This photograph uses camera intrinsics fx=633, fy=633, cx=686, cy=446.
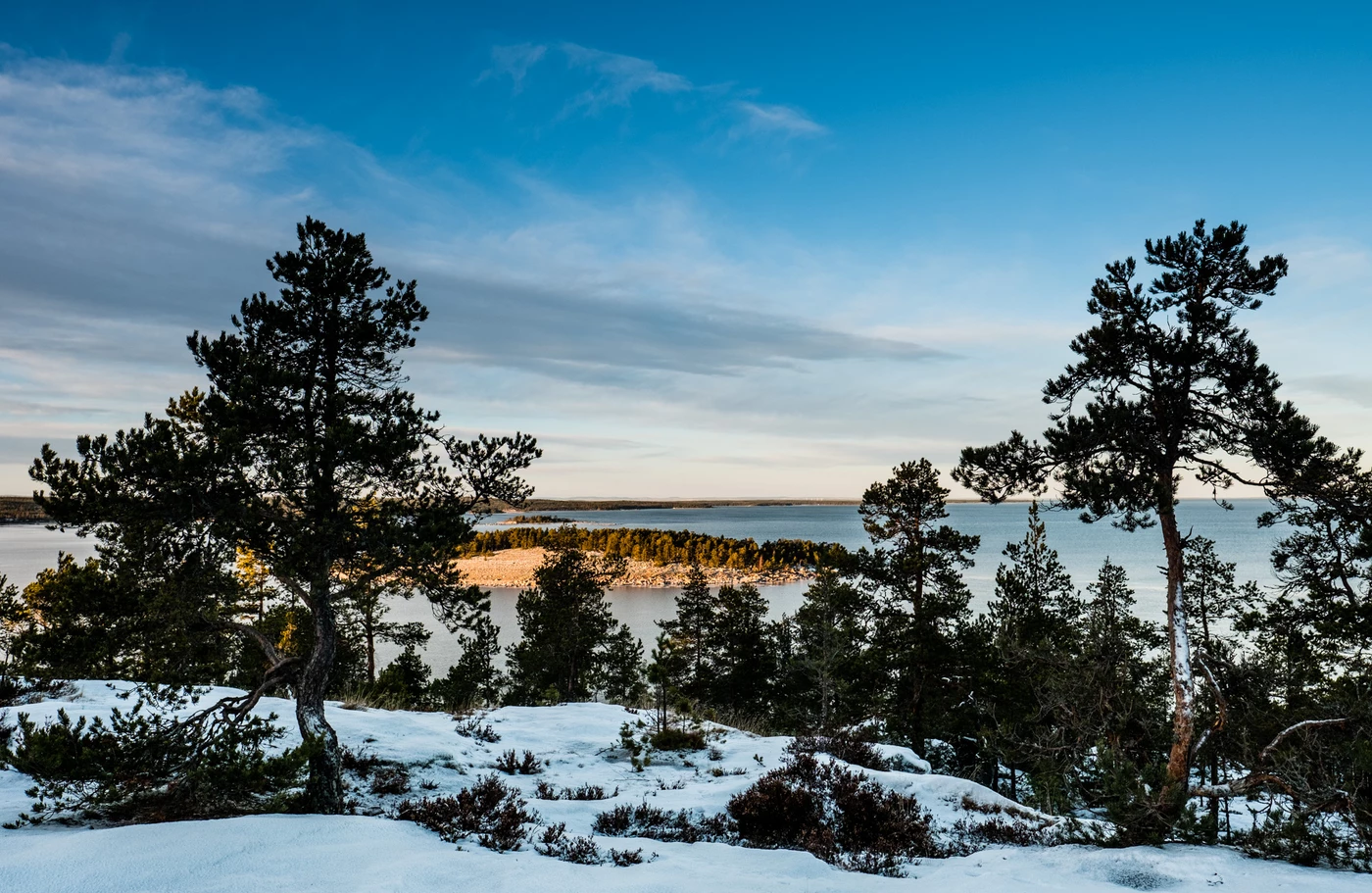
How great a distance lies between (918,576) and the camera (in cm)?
2225

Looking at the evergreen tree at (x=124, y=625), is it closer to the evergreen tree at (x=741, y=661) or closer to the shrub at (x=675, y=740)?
the shrub at (x=675, y=740)

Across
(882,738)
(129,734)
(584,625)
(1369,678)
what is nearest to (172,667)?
(129,734)

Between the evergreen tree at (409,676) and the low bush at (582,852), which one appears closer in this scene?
the low bush at (582,852)

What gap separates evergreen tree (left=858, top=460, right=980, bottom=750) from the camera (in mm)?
22172

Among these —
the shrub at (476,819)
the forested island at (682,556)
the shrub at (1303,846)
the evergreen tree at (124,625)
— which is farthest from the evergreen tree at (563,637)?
the forested island at (682,556)

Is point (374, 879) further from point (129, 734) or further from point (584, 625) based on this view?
point (584, 625)

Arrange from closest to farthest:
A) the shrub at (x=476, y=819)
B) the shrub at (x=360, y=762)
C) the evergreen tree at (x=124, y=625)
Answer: the shrub at (x=476, y=819) < the evergreen tree at (x=124, y=625) < the shrub at (x=360, y=762)

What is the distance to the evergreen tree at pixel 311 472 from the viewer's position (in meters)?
6.75

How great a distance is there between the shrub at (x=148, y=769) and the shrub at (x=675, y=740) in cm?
717

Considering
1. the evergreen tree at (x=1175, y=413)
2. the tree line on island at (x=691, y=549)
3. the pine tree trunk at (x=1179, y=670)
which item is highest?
the evergreen tree at (x=1175, y=413)

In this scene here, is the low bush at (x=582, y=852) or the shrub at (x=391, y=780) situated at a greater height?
the low bush at (x=582, y=852)

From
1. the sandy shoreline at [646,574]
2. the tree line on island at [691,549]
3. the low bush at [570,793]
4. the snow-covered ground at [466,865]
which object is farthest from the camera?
the tree line on island at [691,549]

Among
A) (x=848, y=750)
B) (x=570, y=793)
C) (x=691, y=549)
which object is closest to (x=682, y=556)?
(x=691, y=549)

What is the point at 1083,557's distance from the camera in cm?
7894
